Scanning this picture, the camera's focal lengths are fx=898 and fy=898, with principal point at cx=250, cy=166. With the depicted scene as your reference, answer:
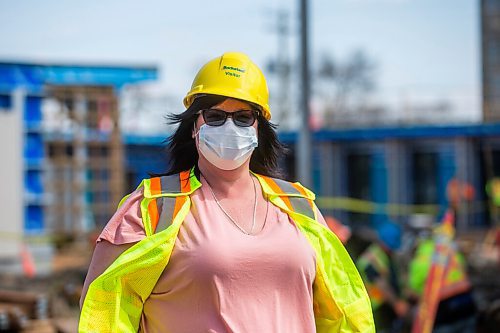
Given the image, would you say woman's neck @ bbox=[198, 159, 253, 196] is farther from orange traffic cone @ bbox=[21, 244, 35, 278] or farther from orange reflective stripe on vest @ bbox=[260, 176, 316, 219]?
orange traffic cone @ bbox=[21, 244, 35, 278]

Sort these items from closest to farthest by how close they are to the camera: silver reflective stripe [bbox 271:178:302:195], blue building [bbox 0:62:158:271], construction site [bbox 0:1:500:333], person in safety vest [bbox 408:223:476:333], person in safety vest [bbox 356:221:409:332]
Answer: silver reflective stripe [bbox 271:178:302:195] < person in safety vest [bbox 356:221:409:332] < person in safety vest [bbox 408:223:476:333] < construction site [bbox 0:1:500:333] < blue building [bbox 0:62:158:271]

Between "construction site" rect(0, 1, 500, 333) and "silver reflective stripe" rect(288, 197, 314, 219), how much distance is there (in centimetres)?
46

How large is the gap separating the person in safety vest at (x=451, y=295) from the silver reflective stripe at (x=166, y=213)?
6.49m

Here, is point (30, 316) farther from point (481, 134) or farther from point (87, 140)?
point (481, 134)

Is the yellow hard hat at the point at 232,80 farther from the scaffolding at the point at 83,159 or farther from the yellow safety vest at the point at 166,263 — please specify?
the scaffolding at the point at 83,159

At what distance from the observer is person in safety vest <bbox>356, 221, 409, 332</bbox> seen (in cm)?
843

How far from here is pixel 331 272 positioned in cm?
295

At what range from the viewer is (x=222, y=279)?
2.70m

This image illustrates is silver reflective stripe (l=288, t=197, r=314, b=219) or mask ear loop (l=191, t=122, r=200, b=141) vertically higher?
mask ear loop (l=191, t=122, r=200, b=141)

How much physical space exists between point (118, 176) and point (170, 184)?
48.2 ft

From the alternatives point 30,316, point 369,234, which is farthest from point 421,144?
point 30,316

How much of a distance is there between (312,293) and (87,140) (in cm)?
1531

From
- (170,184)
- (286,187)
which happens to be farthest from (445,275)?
(170,184)

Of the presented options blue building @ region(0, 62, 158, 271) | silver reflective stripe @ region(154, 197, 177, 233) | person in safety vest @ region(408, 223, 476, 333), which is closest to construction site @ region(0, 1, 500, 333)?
blue building @ region(0, 62, 158, 271)
